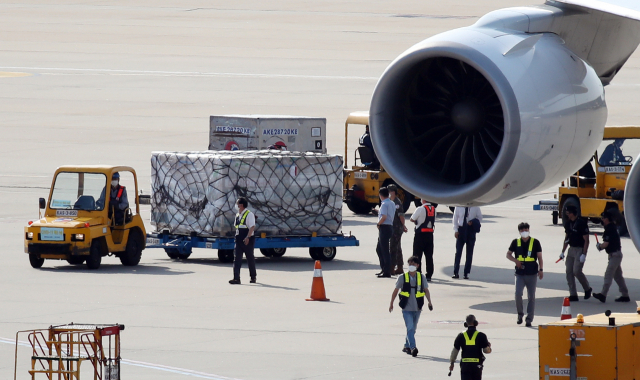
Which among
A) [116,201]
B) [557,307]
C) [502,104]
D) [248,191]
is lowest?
[557,307]

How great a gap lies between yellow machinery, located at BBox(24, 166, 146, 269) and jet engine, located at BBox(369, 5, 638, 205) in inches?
455

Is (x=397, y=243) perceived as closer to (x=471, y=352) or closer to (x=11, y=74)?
(x=471, y=352)

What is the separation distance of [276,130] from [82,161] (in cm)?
1078

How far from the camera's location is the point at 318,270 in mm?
18438

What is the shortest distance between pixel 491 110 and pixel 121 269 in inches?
489

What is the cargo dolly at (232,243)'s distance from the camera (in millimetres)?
22688

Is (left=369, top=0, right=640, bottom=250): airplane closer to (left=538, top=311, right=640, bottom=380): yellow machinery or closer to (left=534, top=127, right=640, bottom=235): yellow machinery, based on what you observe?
(left=538, top=311, right=640, bottom=380): yellow machinery

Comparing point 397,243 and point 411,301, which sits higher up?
point 397,243

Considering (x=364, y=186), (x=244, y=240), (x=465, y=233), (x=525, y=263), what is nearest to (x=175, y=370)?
(x=525, y=263)

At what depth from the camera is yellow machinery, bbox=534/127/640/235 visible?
27438 millimetres

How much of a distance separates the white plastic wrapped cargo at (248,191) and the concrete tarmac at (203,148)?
82 centimetres

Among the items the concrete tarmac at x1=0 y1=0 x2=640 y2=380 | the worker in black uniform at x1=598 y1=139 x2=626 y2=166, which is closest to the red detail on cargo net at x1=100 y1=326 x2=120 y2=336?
the concrete tarmac at x1=0 y1=0 x2=640 y2=380

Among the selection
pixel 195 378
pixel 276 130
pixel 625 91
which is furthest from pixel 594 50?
pixel 625 91

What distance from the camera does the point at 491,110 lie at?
11188mm
